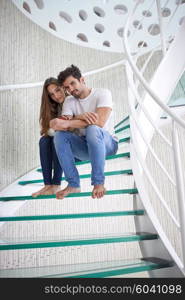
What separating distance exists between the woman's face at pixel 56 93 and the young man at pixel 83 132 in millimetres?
45

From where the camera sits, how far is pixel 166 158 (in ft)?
8.61

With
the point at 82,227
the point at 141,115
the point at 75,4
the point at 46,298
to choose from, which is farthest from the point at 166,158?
the point at 46,298

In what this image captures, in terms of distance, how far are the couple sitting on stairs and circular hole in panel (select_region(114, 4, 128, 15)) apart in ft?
3.71

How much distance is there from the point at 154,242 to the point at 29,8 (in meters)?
1.88

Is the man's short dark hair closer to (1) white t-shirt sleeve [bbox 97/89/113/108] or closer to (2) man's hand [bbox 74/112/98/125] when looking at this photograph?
(1) white t-shirt sleeve [bbox 97/89/113/108]

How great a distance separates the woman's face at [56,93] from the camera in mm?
2014

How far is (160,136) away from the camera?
4.90ft

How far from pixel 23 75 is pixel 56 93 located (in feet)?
1.51

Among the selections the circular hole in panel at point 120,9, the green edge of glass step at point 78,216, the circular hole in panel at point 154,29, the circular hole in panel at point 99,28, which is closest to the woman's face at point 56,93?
the green edge of glass step at point 78,216

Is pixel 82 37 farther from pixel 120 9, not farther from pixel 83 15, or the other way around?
pixel 120 9

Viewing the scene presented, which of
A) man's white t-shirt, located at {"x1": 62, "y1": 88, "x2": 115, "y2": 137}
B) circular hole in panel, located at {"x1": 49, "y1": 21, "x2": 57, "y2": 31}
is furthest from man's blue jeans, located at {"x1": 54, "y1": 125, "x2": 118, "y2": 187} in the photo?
circular hole in panel, located at {"x1": 49, "y1": 21, "x2": 57, "y2": 31}

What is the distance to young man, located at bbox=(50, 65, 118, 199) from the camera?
68.8 inches

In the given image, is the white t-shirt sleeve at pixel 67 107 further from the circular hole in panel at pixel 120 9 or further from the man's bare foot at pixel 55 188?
the circular hole in panel at pixel 120 9

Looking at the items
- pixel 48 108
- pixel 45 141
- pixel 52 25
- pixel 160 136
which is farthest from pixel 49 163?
pixel 52 25
